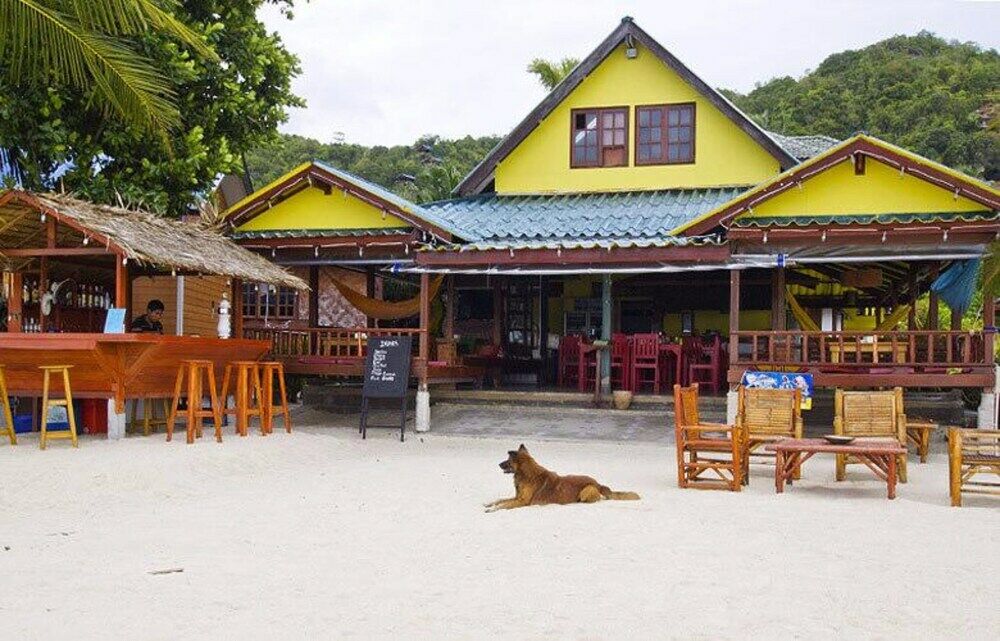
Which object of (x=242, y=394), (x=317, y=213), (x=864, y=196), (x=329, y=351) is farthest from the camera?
(x=317, y=213)

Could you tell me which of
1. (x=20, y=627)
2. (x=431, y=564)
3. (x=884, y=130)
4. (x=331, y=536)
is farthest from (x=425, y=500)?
(x=884, y=130)

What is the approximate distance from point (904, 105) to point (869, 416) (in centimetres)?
3245

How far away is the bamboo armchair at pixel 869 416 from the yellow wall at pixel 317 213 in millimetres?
8335

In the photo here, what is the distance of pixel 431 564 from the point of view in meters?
6.35

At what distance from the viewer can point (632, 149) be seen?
18.8m

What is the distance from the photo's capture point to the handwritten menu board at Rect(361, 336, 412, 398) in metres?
14.2

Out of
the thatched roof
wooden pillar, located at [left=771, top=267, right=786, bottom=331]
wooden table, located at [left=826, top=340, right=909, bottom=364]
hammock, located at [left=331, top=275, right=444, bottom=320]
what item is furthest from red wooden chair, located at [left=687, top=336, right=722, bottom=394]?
the thatched roof

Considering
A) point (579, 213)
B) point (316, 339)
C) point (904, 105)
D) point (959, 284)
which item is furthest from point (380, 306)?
point (904, 105)

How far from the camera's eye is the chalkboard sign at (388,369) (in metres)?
14.2

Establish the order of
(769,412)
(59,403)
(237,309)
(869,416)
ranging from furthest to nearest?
1. (237,309)
2. (59,403)
3. (769,412)
4. (869,416)

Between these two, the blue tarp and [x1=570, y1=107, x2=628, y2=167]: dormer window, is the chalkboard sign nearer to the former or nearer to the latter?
[x1=570, y1=107, x2=628, y2=167]: dormer window

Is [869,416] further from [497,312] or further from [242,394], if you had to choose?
[497,312]

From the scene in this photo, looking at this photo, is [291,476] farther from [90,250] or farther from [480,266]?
[480,266]

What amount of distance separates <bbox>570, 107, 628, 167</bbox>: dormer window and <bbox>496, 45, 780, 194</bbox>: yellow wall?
0.39 feet
